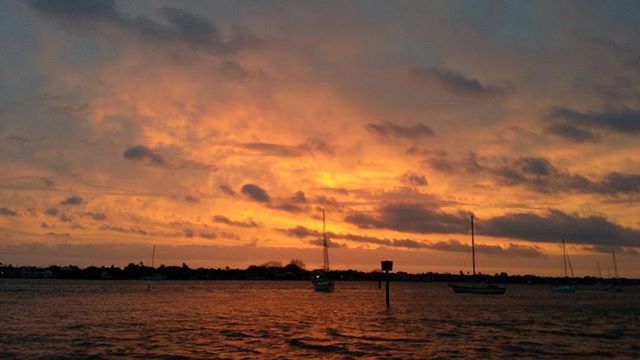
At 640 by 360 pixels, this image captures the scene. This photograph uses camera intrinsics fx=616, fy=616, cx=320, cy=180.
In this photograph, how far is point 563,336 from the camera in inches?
1615

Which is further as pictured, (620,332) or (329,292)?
(329,292)

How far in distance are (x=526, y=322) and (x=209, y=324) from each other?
1088 inches

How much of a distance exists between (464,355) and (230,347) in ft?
40.6

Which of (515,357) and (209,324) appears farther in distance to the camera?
(209,324)

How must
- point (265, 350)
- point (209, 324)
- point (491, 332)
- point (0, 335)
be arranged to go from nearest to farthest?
point (265, 350) < point (0, 335) < point (491, 332) < point (209, 324)

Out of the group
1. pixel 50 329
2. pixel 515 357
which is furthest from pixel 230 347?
pixel 50 329

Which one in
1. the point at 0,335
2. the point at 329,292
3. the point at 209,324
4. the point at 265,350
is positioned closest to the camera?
the point at 265,350

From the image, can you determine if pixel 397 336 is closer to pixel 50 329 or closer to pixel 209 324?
pixel 209 324

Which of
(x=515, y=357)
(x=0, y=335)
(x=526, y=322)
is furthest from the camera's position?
(x=526, y=322)

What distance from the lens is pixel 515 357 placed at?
Result: 99.0ft

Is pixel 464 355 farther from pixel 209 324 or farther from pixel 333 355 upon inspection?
pixel 209 324

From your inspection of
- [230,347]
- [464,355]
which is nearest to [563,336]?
[464,355]

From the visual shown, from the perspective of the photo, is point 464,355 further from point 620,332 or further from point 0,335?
point 0,335

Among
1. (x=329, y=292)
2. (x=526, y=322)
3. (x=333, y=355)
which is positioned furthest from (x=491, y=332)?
(x=329, y=292)
